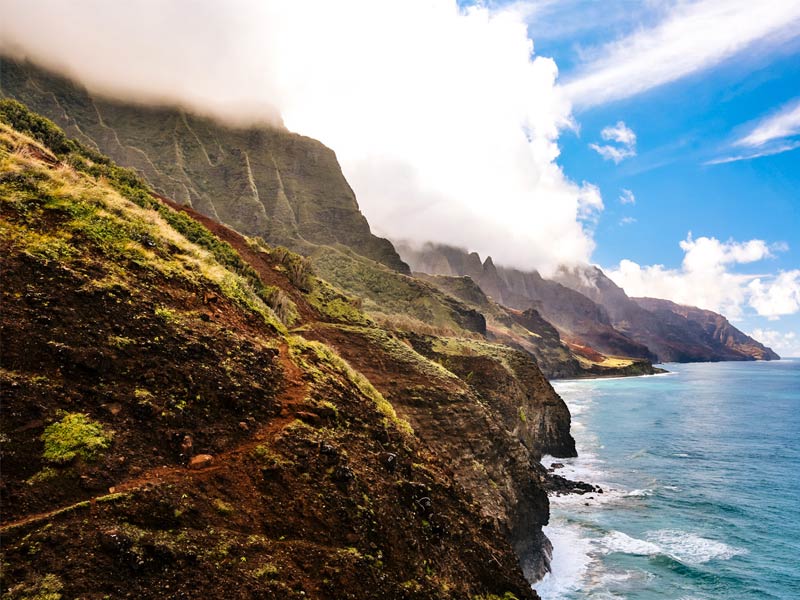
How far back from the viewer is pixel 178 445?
949 cm

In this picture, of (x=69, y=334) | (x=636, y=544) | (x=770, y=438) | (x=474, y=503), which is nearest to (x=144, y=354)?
(x=69, y=334)

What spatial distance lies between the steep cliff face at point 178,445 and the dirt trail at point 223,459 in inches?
1.6

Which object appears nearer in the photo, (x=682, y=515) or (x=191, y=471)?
(x=191, y=471)

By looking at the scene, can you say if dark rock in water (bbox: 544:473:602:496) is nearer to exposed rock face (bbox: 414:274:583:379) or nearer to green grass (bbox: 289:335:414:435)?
green grass (bbox: 289:335:414:435)

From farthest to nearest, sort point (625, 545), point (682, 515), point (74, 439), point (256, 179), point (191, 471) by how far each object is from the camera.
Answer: point (256, 179) → point (682, 515) → point (625, 545) → point (191, 471) → point (74, 439)

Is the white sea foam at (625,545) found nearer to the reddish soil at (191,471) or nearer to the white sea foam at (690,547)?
the white sea foam at (690,547)

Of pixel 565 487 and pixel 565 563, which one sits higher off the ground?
pixel 565 487

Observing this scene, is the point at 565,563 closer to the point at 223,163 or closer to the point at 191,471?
the point at 191,471

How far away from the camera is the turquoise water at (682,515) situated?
27.0m

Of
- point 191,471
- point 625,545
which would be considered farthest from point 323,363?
point 625,545

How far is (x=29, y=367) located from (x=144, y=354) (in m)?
2.17

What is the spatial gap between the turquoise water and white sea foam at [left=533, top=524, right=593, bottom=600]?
0.08 meters

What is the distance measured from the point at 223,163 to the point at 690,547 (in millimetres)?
120352

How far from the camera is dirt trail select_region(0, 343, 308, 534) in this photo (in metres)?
7.27
